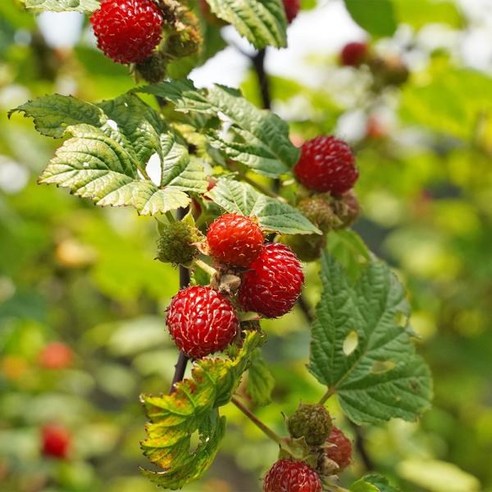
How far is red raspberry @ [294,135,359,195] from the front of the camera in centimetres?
139

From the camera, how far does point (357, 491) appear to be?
117 centimetres

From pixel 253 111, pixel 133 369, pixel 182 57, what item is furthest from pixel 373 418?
pixel 133 369

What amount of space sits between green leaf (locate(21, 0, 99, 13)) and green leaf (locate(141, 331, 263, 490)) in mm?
555

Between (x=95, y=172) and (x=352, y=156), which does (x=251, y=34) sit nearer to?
(x=352, y=156)

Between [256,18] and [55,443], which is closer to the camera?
[256,18]

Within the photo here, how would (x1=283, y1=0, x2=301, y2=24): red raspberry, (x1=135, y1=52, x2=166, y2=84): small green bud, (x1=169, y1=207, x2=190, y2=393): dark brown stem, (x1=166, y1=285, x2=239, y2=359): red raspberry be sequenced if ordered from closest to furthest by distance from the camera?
(x1=166, y1=285, x2=239, y2=359): red raspberry < (x1=169, y1=207, x2=190, y2=393): dark brown stem < (x1=135, y1=52, x2=166, y2=84): small green bud < (x1=283, y1=0, x2=301, y2=24): red raspberry

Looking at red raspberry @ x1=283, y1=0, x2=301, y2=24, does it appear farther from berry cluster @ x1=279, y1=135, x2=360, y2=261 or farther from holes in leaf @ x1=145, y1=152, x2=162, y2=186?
holes in leaf @ x1=145, y1=152, x2=162, y2=186

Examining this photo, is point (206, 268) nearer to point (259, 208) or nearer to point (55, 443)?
point (259, 208)

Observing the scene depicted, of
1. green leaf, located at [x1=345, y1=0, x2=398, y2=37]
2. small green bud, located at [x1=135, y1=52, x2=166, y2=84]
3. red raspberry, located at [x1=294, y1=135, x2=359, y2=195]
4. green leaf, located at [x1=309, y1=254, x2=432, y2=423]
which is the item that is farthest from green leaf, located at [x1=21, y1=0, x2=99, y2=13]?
green leaf, located at [x1=345, y1=0, x2=398, y2=37]

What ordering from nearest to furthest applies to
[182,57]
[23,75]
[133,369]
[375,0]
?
[182,57] < [375,0] < [23,75] < [133,369]

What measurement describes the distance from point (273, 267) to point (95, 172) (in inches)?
11.2

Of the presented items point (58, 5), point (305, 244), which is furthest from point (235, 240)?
point (58, 5)

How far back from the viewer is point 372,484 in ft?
3.94

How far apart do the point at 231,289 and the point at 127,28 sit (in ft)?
1.43
